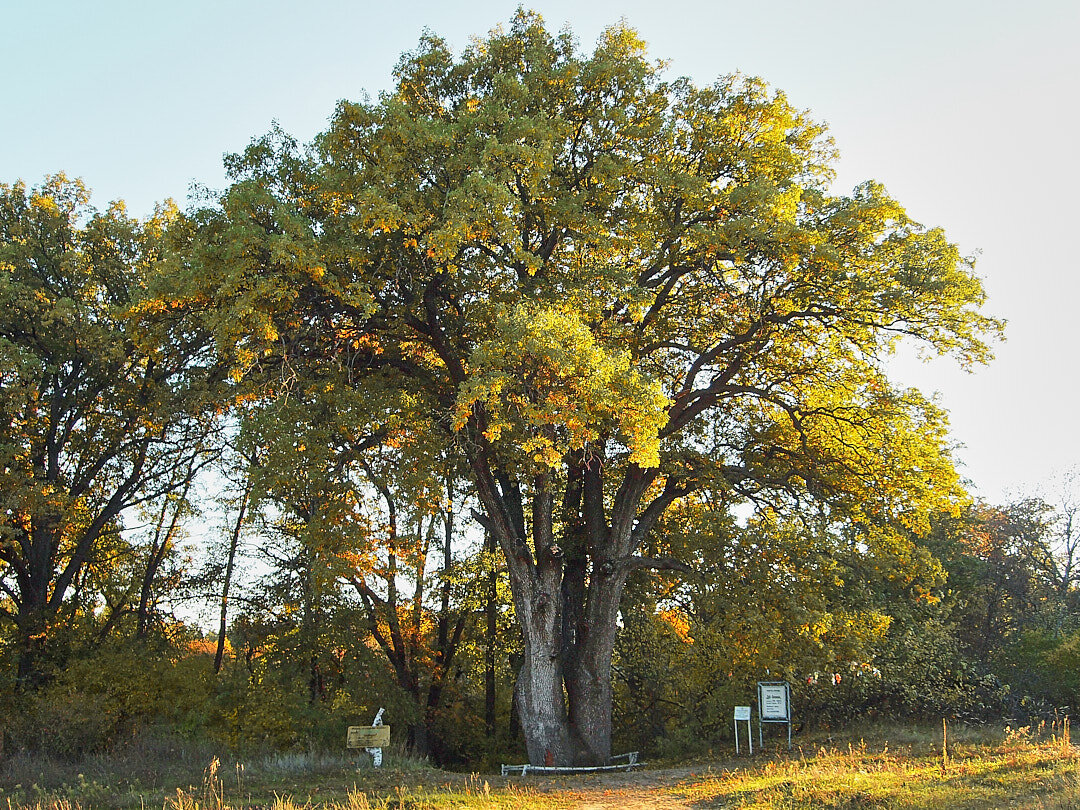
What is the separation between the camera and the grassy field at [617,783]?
8398 millimetres

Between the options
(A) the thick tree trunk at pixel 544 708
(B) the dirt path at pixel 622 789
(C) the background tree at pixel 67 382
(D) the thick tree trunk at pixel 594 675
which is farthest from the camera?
(C) the background tree at pixel 67 382

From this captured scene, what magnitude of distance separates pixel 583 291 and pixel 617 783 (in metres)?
7.57

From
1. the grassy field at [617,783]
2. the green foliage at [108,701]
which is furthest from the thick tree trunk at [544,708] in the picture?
the green foliage at [108,701]

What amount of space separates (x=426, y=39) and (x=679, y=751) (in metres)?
16.0

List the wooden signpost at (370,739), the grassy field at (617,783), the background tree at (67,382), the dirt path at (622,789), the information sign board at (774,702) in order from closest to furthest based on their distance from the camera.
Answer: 1. the grassy field at (617,783)
2. the dirt path at (622,789)
3. the wooden signpost at (370,739)
4. the information sign board at (774,702)
5. the background tree at (67,382)

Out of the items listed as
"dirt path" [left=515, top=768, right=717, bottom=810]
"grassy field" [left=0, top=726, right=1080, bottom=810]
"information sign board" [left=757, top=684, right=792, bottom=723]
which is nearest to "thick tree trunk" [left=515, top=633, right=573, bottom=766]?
"dirt path" [left=515, top=768, right=717, bottom=810]

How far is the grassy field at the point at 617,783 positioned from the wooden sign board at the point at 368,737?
32 centimetres

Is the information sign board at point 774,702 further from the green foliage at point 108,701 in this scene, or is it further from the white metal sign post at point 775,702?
the green foliage at point 108,701

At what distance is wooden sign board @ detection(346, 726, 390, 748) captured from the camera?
12.2 m

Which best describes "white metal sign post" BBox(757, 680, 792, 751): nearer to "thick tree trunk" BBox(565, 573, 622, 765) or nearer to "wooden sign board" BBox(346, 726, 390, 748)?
"thick tree trunk" BBox(565, 573, 622, 765)

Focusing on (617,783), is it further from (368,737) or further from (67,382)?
(67,382)

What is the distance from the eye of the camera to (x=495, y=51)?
615 inches

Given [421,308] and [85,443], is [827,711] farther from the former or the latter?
[85,443]

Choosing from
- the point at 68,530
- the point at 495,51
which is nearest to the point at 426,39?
the point at 495,51
